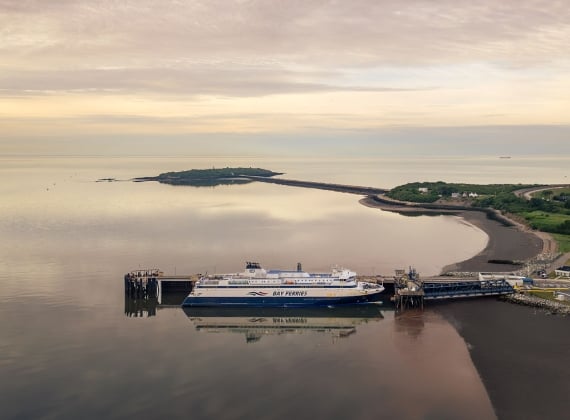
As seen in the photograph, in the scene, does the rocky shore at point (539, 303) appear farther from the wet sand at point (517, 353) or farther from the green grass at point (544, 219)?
the green grass at point (544, 219)

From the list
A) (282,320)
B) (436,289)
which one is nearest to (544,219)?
(436,289)

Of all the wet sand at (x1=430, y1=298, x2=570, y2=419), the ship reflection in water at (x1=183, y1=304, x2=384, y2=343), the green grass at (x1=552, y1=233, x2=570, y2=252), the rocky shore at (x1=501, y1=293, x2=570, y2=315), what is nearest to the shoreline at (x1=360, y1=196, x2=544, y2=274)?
the green grass at (x1=552, y1=233, x2=570, y2=252)

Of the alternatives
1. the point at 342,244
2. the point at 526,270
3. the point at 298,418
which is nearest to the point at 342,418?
the point at 298,418

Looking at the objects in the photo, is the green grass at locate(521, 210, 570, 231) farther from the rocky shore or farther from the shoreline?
the rocky shore

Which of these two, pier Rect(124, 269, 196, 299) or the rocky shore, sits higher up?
the rocky shore

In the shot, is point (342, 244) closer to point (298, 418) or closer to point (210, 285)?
point (210, 285)
